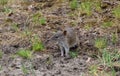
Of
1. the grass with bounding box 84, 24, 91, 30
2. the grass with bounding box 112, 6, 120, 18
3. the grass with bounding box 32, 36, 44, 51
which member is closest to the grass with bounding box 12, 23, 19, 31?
the grass with bounding box 32, 36, 44, 51

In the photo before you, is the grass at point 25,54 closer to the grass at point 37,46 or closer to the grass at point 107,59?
the grass at point 37,46

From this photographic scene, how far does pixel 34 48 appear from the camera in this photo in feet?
21.8

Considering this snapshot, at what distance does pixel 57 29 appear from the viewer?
288 inches

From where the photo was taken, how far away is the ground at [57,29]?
5.98 meters

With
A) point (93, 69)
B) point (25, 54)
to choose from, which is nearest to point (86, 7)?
point (25, 54)

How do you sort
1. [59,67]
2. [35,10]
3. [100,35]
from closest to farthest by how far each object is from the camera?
[59,67]
[100,35]
[35,10]

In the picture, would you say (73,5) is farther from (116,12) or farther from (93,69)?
(93,69)

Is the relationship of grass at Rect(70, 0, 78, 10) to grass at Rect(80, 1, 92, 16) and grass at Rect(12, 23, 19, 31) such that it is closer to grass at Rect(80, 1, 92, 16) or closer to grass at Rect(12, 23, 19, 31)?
grass at Rect(80, 1, 92, 16)

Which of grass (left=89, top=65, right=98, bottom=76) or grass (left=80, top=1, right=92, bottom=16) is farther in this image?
grass (left=80, top=1, right=92, bottom=16)

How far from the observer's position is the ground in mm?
5984

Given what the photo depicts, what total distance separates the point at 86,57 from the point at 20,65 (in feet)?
3.22

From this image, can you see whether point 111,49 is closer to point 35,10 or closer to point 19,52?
point 19,52

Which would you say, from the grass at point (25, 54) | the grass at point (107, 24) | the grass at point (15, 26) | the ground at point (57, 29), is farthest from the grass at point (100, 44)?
the grass at point (15, 26)

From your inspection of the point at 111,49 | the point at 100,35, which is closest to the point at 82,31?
the point at 100,35
